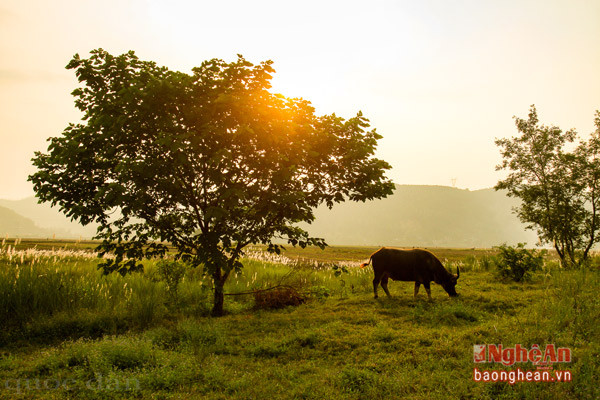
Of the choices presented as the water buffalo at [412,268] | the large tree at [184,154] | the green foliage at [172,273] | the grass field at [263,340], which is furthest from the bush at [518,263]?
the green foliage at [172,273]

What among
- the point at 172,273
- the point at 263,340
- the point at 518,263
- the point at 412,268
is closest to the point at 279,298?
the point at 172,273

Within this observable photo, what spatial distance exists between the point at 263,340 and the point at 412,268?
7187 millimetres

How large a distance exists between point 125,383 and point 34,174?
6.46 metres

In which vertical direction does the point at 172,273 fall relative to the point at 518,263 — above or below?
below

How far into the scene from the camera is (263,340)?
304 inches

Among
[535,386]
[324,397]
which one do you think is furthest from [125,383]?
[535,386]

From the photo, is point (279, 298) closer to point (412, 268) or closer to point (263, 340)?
point (263, 340)

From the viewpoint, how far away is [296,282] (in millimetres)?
14836

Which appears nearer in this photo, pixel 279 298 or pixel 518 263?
pixel 279 298

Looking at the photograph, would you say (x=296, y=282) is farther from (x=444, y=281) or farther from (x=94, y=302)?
(x=94, y=302)

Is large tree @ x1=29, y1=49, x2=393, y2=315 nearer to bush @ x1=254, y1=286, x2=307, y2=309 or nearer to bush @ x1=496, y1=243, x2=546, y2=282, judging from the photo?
bush @ x1=254, y1=286, x2=307, y2=309

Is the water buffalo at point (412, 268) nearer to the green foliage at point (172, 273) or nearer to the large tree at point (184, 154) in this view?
the large tree at point (184, 154)

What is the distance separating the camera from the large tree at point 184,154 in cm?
807

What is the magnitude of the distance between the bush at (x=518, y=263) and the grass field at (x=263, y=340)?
3887 millimetres
